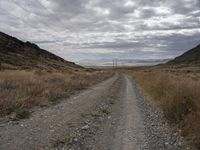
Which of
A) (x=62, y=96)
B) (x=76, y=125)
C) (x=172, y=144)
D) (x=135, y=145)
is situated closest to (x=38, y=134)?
(x=76, y=125)

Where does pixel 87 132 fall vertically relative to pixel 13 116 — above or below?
below

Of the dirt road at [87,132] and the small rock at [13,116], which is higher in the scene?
the small rock at [13,116]

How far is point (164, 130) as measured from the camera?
357 inches

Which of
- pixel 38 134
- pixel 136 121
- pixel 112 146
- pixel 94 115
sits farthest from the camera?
pixel 94 115

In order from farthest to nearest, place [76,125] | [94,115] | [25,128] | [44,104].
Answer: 1. [44,104]
2. [94,115]
3. [76,125]
4. [25,128]

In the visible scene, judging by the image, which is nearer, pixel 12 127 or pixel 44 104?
pixel 12 127

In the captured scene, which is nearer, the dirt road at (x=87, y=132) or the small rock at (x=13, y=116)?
the dirt road at (x=87, y=132)

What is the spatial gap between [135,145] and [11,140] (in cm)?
320

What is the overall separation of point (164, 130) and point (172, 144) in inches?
58.6

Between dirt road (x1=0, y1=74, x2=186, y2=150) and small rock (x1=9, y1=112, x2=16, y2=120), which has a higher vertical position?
small rock (x1=9, y1=112, x2=16, y2=120)

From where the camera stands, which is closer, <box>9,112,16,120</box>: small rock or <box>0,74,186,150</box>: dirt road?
<box>0,74,186,150</box>: dirt road

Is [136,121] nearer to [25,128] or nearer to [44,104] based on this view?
[25,128]

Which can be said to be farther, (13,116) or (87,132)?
(13,116)

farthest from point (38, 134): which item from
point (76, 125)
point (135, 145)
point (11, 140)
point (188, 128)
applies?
point (188, 128)
